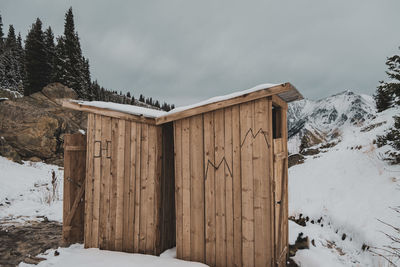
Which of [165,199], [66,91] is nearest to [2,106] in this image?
[66,91]

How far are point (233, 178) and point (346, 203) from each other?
18.7 feet

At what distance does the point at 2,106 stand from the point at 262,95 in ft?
55.7

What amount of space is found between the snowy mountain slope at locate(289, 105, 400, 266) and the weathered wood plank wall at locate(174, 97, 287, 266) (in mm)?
1448

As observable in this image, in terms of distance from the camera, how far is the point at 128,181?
3.88 meters

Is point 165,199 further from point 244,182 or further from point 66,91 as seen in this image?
point 66,91

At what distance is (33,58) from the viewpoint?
24.7 meters

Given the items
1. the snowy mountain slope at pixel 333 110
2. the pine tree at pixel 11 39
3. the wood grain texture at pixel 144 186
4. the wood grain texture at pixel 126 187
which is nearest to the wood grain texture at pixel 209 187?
the wood grain texture at pixel 144 186

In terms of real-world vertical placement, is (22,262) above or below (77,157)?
below

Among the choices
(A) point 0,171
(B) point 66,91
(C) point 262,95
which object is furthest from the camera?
(B) point 66,91

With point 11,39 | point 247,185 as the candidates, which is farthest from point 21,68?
point 247,185

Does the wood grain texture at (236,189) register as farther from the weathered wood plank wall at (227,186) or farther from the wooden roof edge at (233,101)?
the wooden roof edge at (233,101)

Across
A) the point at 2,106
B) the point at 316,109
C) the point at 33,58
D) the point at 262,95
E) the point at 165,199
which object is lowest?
the point at 165,199

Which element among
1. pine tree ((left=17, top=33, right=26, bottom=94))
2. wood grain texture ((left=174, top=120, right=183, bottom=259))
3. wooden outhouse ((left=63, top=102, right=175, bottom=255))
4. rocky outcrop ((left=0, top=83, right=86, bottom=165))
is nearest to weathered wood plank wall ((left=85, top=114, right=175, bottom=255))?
wooden outhouse ((left=63, top=102, right=175, bottom=255))

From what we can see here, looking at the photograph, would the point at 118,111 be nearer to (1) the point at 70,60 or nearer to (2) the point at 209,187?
(2) the point at 209,187
